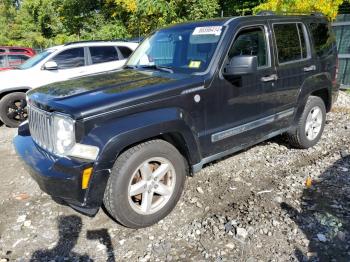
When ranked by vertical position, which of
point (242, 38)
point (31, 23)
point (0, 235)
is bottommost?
point (0, 235)

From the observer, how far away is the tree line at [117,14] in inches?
429

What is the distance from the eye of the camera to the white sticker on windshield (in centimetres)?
376

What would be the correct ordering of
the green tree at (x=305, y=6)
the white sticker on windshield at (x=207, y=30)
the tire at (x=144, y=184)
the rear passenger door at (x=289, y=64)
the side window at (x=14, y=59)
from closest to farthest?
the tire at (x=144, y=184)
the white sticker on windshield at (x=207, y=30)
the rear passenger door at (x=289, y=64)
the green tree at (x=305, y=6)
the side window at (x=14, y=59)

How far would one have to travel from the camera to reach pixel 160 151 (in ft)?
10.5

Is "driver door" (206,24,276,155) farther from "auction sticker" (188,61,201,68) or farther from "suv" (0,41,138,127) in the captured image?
"suv" (0,41,138,127)

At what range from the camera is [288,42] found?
175 inches

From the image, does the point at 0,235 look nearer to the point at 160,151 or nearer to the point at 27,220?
the point at 27,220

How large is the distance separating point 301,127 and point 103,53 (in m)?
5.42

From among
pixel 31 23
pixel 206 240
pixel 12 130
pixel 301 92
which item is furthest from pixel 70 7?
pixel 206 240

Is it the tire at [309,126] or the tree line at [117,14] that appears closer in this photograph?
the tire at [309,126]

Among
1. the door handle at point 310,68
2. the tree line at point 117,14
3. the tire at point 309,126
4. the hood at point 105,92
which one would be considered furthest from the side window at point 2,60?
the door handle at point 310,68

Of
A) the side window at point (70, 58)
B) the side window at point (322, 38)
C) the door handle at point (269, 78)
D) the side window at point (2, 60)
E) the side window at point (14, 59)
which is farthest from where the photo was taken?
the side window at point (14, 59)

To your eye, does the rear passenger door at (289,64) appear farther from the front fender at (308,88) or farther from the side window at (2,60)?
the side window at (2,60)

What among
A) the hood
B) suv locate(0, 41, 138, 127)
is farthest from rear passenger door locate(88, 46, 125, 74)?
the hood
